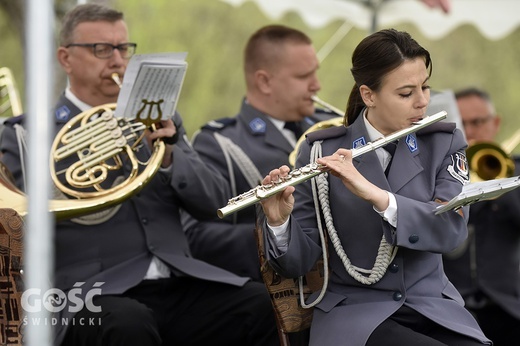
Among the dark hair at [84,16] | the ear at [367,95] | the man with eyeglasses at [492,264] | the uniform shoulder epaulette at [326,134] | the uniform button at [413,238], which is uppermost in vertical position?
the dark hair at [84,16]

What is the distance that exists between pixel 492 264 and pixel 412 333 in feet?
8.04

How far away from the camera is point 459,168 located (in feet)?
12.4

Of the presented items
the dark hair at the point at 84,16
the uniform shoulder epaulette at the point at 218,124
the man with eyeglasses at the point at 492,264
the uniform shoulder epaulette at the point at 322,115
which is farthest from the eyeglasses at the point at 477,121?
the dark hair at the point at 84,16

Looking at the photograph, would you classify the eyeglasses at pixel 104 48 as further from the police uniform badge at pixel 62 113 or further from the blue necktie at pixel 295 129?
the blue necktie at pixel 295 129

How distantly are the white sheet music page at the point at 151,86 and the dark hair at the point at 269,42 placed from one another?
1.56m

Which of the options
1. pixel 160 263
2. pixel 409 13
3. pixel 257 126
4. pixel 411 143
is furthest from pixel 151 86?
pixel 409 13

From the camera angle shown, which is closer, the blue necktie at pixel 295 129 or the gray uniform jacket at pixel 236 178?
the gray uniform jacket at pixel 236 178

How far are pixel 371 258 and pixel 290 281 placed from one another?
35cm

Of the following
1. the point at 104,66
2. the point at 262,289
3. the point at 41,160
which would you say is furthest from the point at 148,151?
the point at 41,160

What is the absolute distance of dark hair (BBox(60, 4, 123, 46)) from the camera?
5.00 metres

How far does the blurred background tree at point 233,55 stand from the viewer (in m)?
14.1

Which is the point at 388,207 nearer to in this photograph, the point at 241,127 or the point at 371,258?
the point at 371,258

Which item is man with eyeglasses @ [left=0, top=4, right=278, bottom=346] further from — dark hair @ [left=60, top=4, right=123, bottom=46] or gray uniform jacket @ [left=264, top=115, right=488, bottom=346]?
gray uniform jacket @ [left=264, top=115, right=488, bottom=346]

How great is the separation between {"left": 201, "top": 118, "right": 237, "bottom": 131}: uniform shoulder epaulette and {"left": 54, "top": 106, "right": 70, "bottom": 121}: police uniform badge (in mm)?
822
